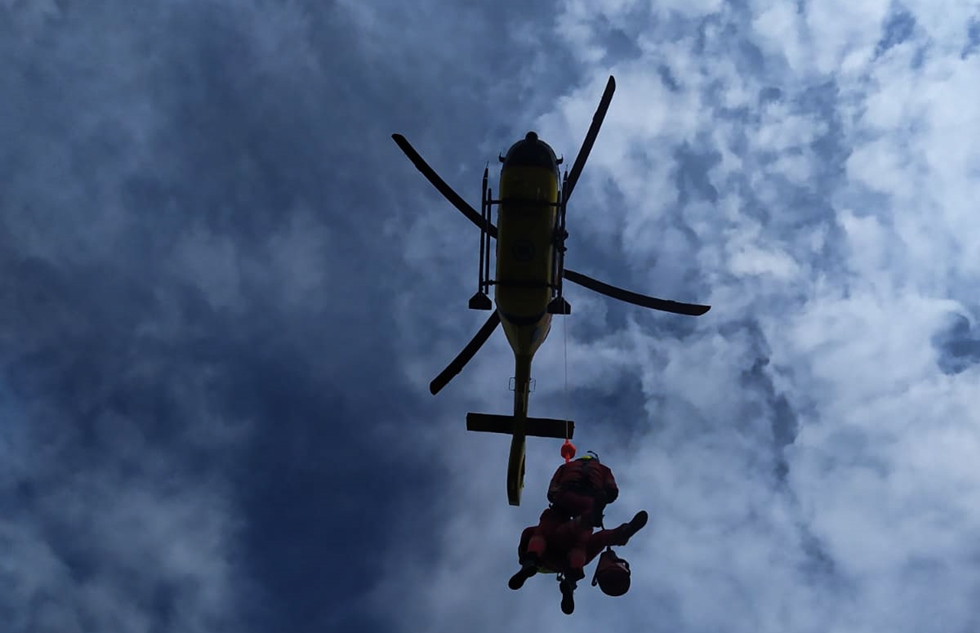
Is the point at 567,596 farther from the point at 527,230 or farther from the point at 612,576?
the point at 527,230

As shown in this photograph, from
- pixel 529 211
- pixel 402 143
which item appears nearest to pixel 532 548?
pixel 529 211

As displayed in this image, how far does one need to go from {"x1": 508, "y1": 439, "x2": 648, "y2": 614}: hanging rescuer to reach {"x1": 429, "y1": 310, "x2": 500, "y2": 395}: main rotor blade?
11.5 ft

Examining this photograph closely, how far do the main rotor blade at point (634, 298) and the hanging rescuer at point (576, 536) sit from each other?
12.3 feet

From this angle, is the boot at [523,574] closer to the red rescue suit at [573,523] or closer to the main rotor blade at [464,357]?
the red rescue suit at [573,523]

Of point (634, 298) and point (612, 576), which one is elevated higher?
point (634, 298)

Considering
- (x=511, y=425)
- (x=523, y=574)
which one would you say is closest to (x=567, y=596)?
(x=523, y=574)

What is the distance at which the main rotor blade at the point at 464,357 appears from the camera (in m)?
18.2

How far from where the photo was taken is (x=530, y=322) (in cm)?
1664

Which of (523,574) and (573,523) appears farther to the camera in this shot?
(573,523)

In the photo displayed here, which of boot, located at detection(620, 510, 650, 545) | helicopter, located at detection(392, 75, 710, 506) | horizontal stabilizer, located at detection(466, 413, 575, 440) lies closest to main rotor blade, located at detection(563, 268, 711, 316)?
helicopter, located at detection(392, 75, 710, 506)

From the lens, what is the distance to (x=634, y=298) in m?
18.0

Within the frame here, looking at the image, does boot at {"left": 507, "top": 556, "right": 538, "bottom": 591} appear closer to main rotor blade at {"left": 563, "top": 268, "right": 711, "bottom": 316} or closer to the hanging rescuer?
the hanging rescuer

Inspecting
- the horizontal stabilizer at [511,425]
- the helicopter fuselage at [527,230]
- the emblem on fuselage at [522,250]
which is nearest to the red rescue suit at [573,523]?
the horizontal stabilizer at [511,425]

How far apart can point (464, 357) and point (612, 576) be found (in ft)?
20.1
